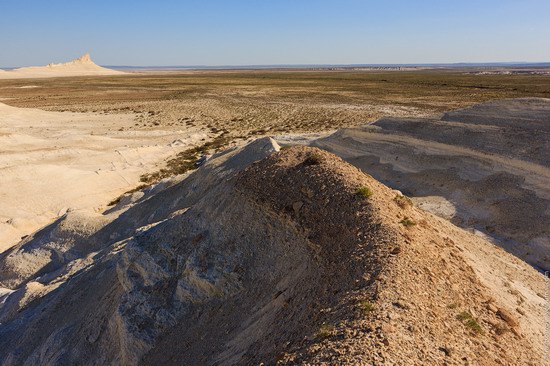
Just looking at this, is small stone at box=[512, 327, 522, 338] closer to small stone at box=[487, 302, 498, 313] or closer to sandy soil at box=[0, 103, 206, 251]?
small stone at box=[487, 302, 498, 313]

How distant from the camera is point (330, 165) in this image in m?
8.82

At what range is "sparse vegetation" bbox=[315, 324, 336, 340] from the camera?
506 cm

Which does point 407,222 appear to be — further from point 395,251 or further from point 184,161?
point 184,161

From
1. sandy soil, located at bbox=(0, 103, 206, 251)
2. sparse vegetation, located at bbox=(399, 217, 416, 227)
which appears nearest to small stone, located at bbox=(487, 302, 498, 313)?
sparse vegetation, located at bbox=(399, 217, 416, 227)

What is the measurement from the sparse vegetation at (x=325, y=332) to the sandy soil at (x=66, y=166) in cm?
1744

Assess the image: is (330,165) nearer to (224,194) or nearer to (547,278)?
(224,194)

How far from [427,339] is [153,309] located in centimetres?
544

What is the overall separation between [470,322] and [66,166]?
25763 millimetres

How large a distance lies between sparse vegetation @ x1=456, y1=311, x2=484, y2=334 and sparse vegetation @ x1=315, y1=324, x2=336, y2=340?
76.0 inches

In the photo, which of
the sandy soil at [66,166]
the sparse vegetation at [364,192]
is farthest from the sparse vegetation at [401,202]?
the sandy soil at [66,166]

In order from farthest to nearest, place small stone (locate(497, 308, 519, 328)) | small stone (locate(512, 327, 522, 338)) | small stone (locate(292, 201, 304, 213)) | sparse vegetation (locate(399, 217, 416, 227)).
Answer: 1. small stone (locate(292, 201, 304, 213))
2. sparse vegetation (locate(399, 217, 416, 227))
3. small stone (locate(497, 308, 519, 328))
4. small stone (locate(512, 327, 522, 338))

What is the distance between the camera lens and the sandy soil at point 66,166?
20844 mm

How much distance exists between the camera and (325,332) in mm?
5090

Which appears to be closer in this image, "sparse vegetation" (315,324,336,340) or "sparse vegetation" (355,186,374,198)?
"sparse vegetation" (315,324,336,340)
